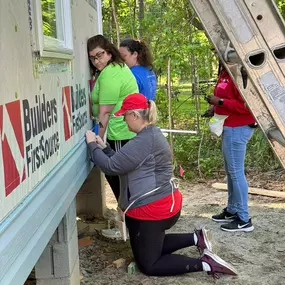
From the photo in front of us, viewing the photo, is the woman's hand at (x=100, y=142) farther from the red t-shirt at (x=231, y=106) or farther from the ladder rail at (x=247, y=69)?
the ladder rail at (x=247, y=69)

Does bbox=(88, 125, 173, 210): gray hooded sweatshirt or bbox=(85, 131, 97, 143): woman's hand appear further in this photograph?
bbox=(85, 131, 97, 143): woman's hand

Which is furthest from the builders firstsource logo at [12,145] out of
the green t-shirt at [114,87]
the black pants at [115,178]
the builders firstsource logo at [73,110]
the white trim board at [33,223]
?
the black pants at [115,178]

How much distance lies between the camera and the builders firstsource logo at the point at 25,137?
84.8 inches

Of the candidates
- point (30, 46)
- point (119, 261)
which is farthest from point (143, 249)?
point (30, 46)

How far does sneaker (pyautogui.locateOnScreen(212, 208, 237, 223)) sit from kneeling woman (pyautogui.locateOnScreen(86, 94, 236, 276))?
56.4 inches

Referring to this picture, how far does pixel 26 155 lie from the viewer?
2471 millimetres

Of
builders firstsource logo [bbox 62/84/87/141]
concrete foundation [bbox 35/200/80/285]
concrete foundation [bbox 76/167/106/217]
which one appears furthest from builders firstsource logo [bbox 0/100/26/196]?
concrete foundation [bbox 76/167/106/217]

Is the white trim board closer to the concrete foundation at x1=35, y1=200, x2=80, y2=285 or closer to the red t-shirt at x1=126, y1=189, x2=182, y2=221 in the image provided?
the concrete foundation at x1=35, y1=200, x2=80, y2=285

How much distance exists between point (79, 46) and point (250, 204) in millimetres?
3699

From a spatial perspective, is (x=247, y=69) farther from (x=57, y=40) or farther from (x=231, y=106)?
(x=231, y=106)

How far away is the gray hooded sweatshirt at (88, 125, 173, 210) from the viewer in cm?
409

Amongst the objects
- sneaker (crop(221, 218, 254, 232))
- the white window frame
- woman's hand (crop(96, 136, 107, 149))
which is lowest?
sneaker (crop(221, 218, 254, 232))

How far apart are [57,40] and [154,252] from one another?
2.04 m

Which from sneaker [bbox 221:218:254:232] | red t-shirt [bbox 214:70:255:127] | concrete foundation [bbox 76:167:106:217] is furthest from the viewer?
concrete foundation [bbox 76:167:106:217]
